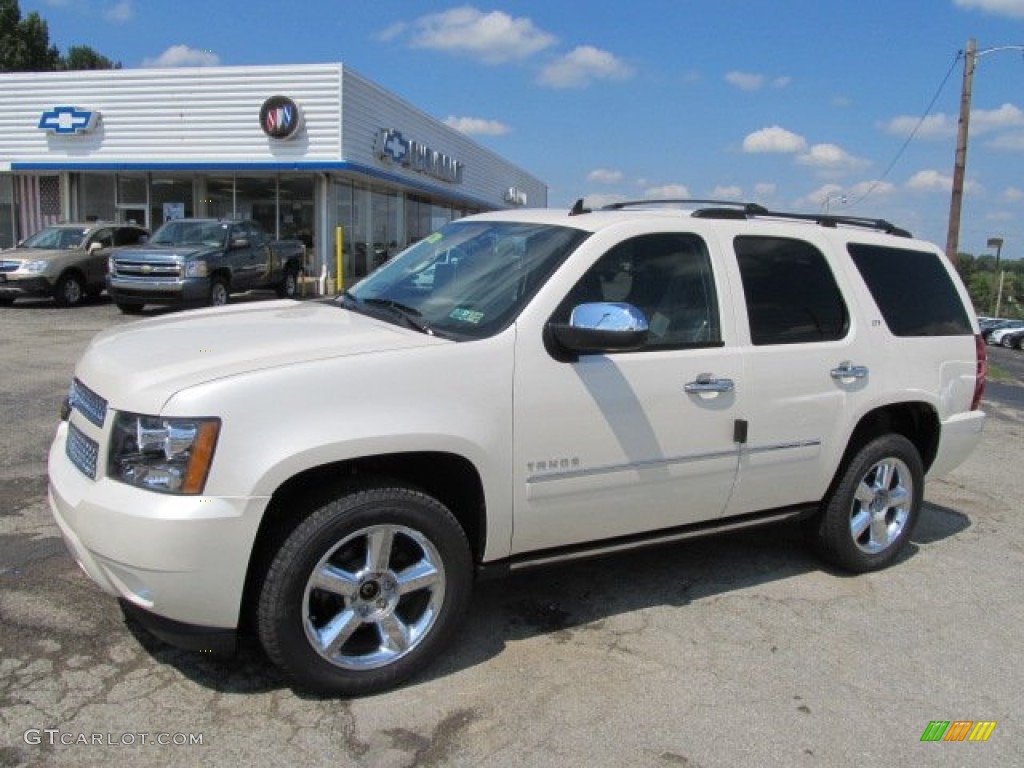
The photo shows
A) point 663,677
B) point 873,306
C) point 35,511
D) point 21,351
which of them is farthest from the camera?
point 21,351

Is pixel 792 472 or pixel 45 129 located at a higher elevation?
pixel 45 129

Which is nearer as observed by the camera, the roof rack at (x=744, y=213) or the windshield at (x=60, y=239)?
the roof rack at (x=744, y=213)

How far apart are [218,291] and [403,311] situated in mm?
13677

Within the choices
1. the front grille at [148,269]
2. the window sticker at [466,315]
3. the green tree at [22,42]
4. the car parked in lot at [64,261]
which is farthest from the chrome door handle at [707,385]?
the green tree at [22,42]

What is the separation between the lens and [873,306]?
4602 mm

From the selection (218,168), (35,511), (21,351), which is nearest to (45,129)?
(218,168)

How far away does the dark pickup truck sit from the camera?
1560cm

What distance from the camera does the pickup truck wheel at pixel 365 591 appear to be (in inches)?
118

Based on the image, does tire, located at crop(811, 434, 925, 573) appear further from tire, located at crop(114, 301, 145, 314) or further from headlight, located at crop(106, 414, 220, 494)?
tire, located at crop(114, 301, 145, 314)

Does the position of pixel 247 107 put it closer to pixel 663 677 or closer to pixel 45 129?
pixel 45 129

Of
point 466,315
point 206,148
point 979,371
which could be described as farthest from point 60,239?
point 979,371

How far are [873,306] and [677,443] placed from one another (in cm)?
160

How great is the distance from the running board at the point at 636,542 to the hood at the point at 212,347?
0.98 meters

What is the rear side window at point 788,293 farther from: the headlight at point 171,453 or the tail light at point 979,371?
the headlight at point 171,453
